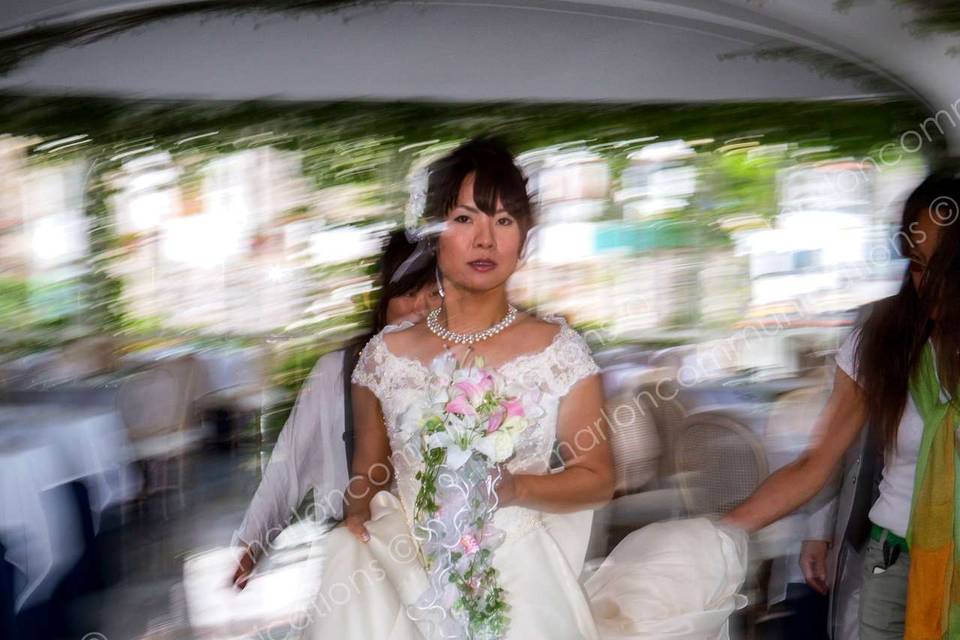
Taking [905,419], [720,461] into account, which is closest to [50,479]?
[720,461]

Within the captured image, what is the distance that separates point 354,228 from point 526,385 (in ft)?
2.60

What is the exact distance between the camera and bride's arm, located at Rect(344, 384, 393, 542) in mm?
2055

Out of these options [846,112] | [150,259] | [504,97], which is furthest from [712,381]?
[150,259]

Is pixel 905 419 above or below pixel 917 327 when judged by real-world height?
below

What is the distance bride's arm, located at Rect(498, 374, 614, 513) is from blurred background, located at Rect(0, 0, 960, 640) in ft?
1.86

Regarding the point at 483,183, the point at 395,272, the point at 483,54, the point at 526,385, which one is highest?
the point at 483,54

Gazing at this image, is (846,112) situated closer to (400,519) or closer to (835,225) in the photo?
(835,225)

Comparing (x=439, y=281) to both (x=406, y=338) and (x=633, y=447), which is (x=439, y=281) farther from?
(x=633, y=447)

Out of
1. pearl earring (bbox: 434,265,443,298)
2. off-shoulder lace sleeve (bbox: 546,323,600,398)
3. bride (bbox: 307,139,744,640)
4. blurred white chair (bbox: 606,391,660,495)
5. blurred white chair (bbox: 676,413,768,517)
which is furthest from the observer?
blurred white chair (bbox: 606,391,660,495)

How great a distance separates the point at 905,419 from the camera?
197 centimetres

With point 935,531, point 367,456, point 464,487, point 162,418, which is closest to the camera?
point 464,487

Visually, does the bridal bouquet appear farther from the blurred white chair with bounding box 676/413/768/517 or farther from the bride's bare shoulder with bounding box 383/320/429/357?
the blurred white chair with bounding box 676/413/768/517

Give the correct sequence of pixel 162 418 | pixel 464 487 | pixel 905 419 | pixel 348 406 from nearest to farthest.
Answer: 1. pixel 464 487
2. pixel 905 419
3. pixel 348 406
4. pixel 162 418

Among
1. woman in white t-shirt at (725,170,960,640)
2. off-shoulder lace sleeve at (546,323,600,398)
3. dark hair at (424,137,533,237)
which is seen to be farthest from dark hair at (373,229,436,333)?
woman in white t-shirt at (725,170,960,640)
